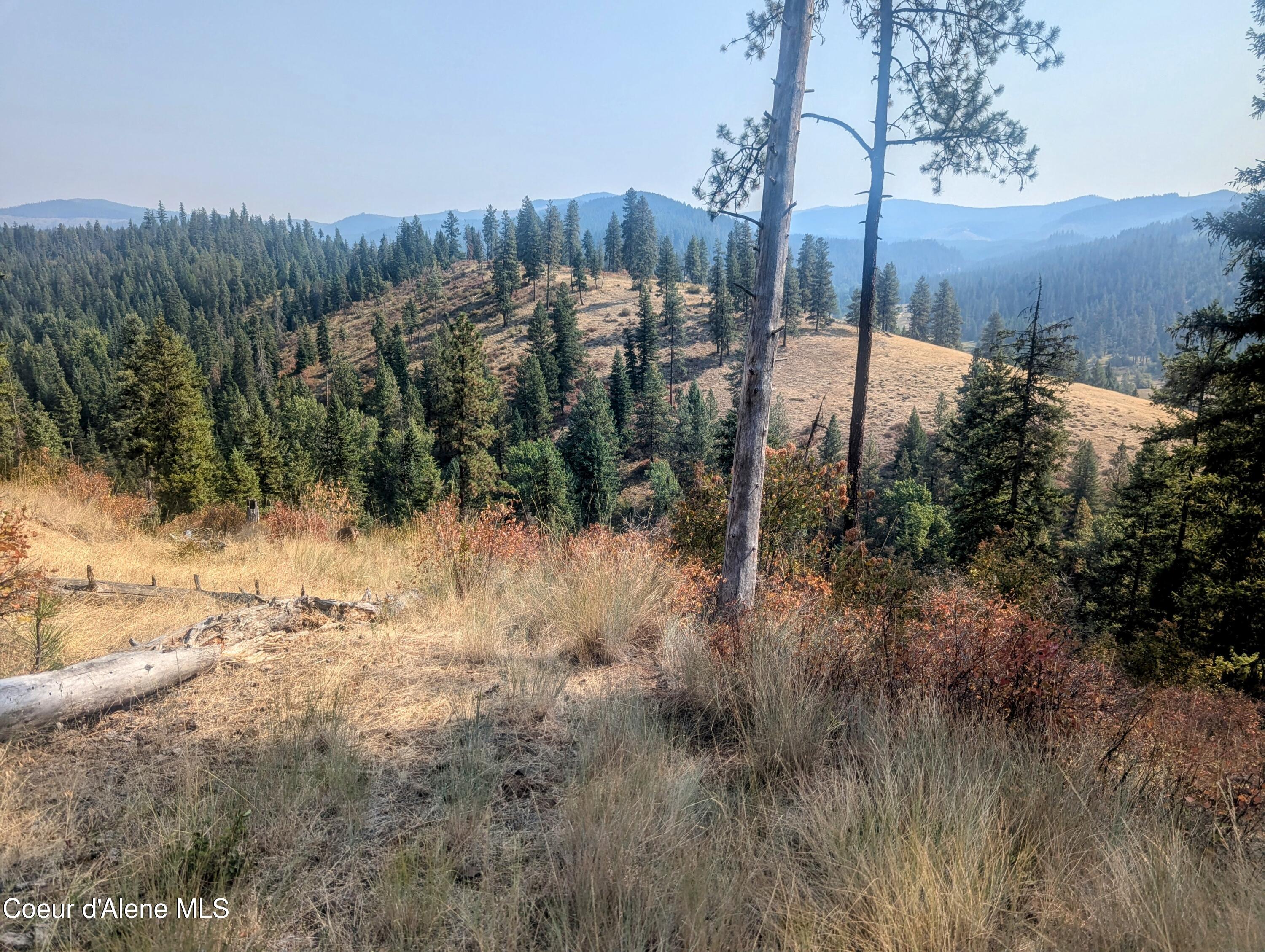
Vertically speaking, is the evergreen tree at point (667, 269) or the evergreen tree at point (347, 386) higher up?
the evergreen tree at point (667, 269)

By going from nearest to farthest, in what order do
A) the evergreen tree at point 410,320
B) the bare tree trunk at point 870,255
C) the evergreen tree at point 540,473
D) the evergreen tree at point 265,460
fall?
the bare tree trunk at point 870,255, the evergreen tree at point 540,473, the evergreen tree at point 265,460, the evergreen tree at point 410,320

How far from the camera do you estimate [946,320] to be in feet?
303

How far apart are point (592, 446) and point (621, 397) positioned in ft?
58.6

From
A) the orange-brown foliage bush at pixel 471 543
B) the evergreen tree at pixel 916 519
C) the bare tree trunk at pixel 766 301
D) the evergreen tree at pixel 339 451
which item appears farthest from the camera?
the evergreen tree at pixel 339 451

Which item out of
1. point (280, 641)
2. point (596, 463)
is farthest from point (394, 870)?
point (596, 463)

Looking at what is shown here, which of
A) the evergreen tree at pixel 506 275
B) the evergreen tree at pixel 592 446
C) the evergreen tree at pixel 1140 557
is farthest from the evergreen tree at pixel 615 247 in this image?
the evergreen tree at pixel 1140 557

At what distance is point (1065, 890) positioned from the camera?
2.10 meters

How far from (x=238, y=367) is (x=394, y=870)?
11043 centimetres

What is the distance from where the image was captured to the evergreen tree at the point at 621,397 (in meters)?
64.6

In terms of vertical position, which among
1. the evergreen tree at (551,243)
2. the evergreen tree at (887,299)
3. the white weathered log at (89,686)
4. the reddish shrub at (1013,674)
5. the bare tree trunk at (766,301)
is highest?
the evergreen tree at (551,243)

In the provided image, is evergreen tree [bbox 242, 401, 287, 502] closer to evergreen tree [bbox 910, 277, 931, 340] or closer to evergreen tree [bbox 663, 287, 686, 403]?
evergreen tree [bbox 663, 287, 686, 403]

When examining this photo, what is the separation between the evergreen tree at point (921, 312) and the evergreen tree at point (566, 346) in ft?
188

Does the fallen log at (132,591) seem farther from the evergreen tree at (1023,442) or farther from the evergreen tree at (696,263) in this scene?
the evergreen tree at (696,263)

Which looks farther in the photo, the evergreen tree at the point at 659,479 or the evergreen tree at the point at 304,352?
the evergreen tree at the point at 304,352
